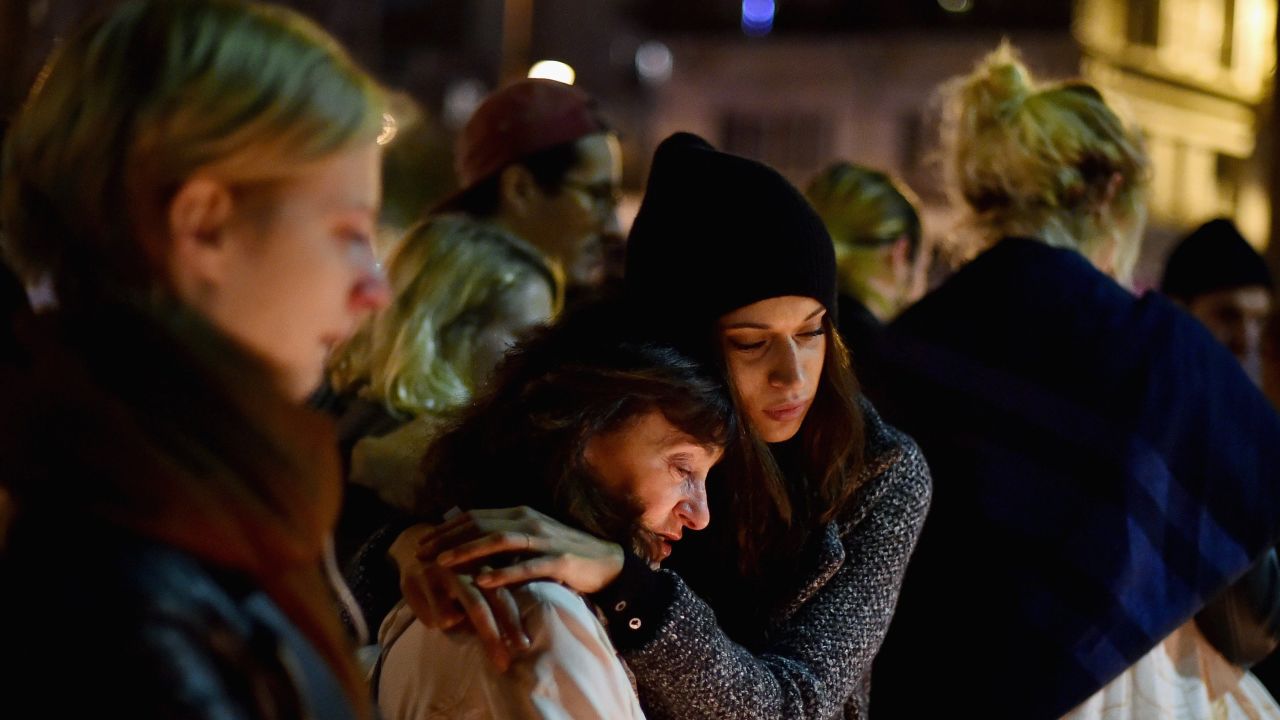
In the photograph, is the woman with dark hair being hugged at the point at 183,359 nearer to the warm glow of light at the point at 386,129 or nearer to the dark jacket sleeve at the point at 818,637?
the warm glow of light at the point at 386,129

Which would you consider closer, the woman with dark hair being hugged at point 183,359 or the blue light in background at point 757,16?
the woman with dark hair being hugged at point 183,359

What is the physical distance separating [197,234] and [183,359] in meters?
0.13

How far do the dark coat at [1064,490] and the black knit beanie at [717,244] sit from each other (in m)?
0.61

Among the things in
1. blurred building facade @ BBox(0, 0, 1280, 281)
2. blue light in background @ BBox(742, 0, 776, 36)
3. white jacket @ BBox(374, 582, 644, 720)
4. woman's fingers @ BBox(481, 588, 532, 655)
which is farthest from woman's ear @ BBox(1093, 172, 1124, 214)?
blue light in background @ BBox(742, 0, 776, 36)

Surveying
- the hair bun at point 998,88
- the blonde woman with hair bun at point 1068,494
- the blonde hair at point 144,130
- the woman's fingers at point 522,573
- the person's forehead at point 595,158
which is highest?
the blonde hair at point 144,130

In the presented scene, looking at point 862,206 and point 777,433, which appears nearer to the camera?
point 777,433

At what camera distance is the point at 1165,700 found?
3.20m

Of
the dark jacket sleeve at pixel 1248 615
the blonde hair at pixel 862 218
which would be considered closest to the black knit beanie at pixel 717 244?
the dark jacket sleeve at pixel 1248 615

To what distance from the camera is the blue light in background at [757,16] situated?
115 feet

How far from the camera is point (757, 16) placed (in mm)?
35469

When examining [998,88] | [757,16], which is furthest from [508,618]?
[757,16]

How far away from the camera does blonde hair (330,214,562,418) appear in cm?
355

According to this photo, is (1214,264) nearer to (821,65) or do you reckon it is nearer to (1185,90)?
(1185,90)

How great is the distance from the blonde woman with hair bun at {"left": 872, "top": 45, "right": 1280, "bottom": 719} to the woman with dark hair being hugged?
6.43 feet
